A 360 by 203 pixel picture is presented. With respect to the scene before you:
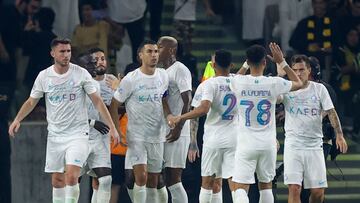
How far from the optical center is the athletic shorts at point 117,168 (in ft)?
75.5

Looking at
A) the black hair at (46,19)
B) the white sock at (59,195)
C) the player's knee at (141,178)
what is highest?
the black hair at (46,19)

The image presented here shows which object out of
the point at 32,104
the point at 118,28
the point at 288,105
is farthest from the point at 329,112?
the point at 118,28

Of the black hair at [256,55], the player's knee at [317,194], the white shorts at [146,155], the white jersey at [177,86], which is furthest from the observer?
the white jersey at [177,86]

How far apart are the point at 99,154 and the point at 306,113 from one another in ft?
9.00

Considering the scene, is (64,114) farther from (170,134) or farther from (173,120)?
(170,134)

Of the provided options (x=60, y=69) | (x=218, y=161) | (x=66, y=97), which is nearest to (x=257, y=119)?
(x=218, y=161)

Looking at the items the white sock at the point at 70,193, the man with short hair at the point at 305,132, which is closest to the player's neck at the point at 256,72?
the man with short hair at the point at 305,132

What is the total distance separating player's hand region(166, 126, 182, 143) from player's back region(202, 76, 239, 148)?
0.37 metres

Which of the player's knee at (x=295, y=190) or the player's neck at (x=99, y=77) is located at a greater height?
the player's neck at (x=99, y=77)

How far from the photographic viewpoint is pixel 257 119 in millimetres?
20609

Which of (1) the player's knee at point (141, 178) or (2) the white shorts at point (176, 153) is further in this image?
(2) the white shorts at point (176, 153)

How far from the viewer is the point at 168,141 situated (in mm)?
21672

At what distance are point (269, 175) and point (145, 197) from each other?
1748mm

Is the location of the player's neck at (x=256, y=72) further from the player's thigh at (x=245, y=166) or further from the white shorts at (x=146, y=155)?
the white shorts at (x=146, y=155)
